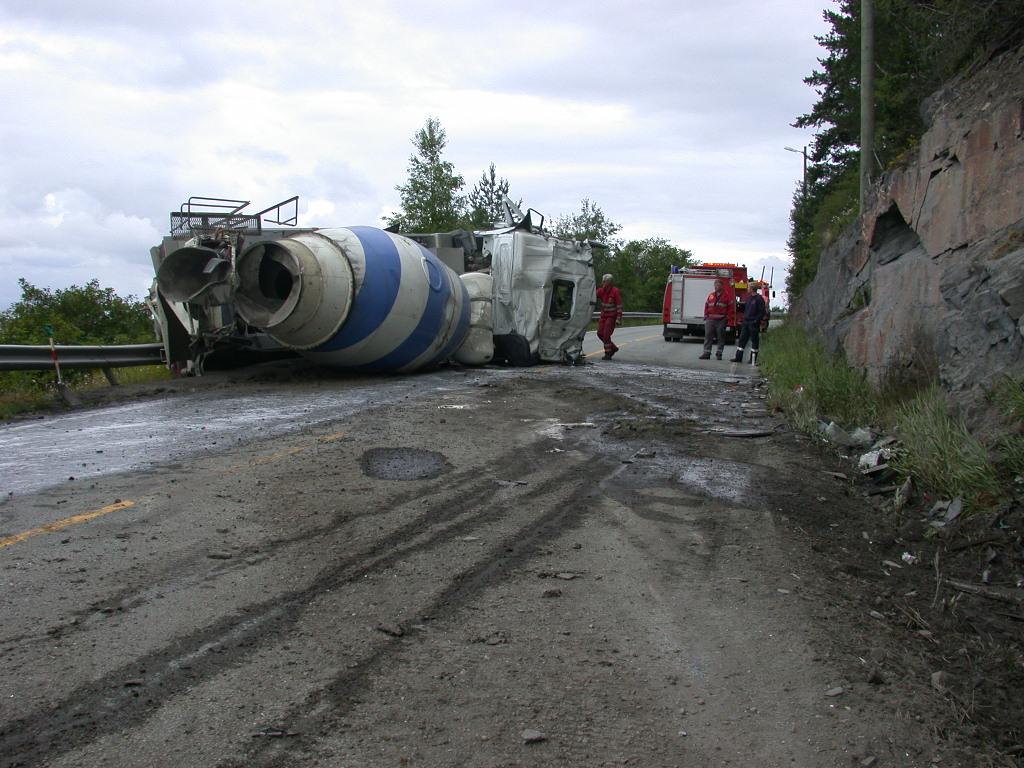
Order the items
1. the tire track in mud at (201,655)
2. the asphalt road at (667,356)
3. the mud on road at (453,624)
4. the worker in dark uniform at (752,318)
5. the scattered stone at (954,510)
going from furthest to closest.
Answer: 1. the worker in dark uniform at (752,318)
2. the asphalt road at (667,356)
3. the scattered stone at (954,510)
4. the mud on road at (453,624)
5. the tire track in mud at (201,655)

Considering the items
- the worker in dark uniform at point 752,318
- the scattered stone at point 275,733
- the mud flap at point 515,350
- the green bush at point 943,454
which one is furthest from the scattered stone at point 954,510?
the worker in dark uniform at point 752,318

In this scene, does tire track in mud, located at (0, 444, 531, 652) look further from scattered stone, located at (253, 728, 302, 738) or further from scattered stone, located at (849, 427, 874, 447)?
scattered stone, located at (849, 427, 874, 447)

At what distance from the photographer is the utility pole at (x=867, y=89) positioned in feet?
53.4

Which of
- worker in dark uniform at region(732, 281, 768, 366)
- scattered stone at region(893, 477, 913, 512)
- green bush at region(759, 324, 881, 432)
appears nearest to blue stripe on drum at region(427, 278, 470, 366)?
green bush at region(759, 324, 881, 432)

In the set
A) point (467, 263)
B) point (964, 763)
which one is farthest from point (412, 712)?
point (467, 263)

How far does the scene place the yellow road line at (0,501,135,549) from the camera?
475 cm

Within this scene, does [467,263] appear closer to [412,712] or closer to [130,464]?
[130,464]

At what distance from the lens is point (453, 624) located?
3920 millimetres

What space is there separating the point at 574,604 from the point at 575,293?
1301 cm

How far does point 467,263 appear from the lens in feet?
54.3

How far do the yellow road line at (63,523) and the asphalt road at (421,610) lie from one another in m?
0.03

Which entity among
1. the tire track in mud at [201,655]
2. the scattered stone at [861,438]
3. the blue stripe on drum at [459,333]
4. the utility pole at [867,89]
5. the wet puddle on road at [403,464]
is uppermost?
the utility pole at [867,89]

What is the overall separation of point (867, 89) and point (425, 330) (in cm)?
982

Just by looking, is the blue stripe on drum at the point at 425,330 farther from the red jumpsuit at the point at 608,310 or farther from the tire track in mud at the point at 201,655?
the tire track in mud at the point at 201,655
